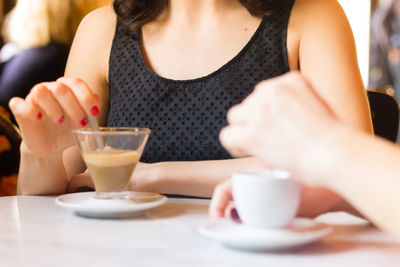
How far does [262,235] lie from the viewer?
27.7 inches

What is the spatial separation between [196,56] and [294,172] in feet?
3.04

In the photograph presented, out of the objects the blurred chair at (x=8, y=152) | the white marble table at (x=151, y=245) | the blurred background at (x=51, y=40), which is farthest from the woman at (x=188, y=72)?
the blurred background at (x=51, y=40)

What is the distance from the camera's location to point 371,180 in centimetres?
60

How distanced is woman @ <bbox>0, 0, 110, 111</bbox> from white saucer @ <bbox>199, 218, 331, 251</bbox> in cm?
248

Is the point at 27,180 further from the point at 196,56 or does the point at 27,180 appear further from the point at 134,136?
the point at 196,56

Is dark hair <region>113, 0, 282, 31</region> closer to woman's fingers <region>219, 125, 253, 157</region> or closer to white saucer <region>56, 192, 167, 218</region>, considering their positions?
white saucer <region>56, 192, 167, 218</region>

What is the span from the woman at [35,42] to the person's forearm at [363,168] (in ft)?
8.62

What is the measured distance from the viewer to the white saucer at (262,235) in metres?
0.68

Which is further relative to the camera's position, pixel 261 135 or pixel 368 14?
pixel 368 14

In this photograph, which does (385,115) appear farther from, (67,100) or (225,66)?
(67,100)

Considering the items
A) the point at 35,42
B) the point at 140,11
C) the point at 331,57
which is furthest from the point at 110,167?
the point at 35,42

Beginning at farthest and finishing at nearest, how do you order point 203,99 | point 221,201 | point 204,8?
point 204,8
point 203,99
point 221,201

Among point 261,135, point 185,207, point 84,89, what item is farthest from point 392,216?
point 84,89

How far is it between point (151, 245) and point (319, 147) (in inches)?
10.8
